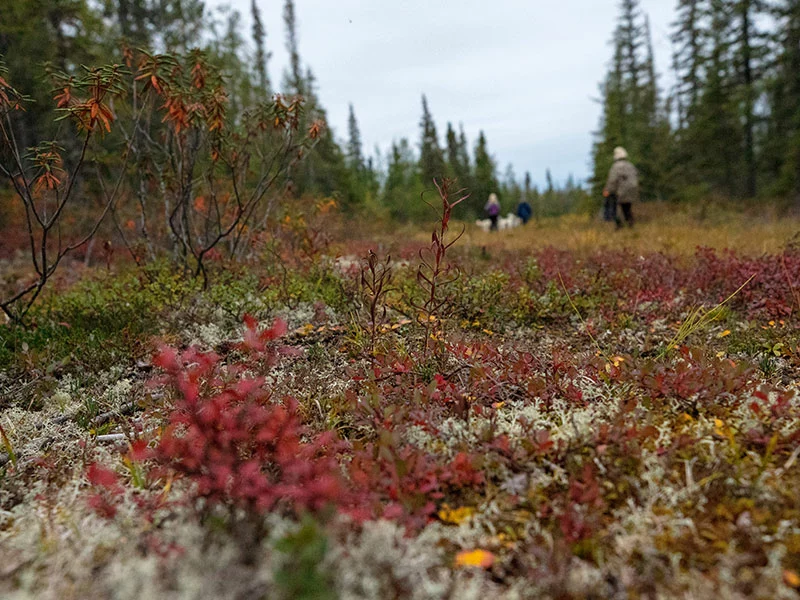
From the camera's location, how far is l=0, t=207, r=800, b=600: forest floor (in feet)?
5.27

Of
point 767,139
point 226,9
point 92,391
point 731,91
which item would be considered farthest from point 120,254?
point 767,139

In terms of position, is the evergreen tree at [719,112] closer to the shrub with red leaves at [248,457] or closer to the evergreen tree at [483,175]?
the evergreen tree at [483,175]

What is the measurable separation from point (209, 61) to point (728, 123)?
1014 inches

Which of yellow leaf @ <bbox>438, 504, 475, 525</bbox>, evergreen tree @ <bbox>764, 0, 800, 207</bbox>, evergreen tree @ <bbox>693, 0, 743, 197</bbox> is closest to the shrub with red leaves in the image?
yellow leaf @ <bbox>438, 504, 475, 525</bbox>

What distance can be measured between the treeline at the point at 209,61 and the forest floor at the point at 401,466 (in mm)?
1412

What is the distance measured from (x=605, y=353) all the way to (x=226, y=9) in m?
27.7

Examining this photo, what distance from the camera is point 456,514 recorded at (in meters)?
1.96

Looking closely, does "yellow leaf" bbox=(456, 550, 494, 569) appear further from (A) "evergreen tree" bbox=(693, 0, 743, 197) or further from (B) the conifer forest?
(A) "evergreen tree" bbox=(693, 0, 743, 197)

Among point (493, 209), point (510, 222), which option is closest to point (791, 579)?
point (493, 209)

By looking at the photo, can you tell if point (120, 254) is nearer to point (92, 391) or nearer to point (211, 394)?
point (92, 391)

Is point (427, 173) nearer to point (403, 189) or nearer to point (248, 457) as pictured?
point (403, 189)

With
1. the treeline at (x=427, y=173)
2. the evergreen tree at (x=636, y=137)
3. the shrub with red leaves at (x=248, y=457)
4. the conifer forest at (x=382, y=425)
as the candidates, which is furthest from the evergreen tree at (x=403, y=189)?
the shrub with red leaves at (x=248, y=457)

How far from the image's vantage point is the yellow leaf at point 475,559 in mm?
1671

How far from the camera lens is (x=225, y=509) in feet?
6.26
